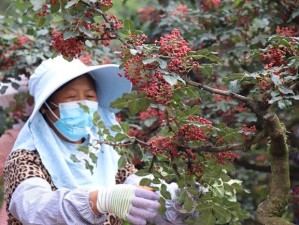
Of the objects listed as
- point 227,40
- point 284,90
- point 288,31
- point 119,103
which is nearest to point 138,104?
point 119,103

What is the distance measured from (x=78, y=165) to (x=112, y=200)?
51cm

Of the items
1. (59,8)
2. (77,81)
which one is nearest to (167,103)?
(59,8)

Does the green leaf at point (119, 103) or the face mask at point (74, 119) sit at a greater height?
the face mask at point (74, 119)

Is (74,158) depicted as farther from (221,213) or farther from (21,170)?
(221,213)

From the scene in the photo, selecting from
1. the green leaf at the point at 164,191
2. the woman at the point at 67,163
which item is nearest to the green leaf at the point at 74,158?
the woman at the point at 67,163

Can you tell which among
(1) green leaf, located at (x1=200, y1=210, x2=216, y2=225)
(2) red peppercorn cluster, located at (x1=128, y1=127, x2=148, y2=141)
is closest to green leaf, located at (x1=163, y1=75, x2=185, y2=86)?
(1) green leaf, located at (x1=200, y1=210, x2=216, y2=225)

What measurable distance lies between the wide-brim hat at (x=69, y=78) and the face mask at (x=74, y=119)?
0.10m

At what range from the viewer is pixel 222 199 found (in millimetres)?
2223

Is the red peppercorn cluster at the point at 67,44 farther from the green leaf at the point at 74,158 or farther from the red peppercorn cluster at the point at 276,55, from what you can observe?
the green leaf at the point at 74,158

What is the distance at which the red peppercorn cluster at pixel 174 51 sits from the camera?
1923 millimetres

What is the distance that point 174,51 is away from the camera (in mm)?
1931

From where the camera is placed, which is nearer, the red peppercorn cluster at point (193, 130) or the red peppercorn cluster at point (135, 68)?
the red peppercorn cluster at point (135, 68)

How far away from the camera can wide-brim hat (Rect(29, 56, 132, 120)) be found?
9.10 feet

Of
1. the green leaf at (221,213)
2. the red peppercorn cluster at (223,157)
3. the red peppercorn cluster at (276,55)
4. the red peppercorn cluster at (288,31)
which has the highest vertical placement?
the red peppercorn cluster at (288,31)
